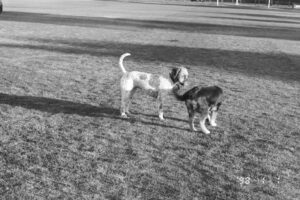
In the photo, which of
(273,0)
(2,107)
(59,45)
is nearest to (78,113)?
(2,107)

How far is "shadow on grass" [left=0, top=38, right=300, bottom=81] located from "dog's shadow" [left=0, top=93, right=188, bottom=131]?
19.3 ft

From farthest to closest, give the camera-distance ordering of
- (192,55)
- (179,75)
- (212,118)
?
(192,55), (212,118), (179,75)

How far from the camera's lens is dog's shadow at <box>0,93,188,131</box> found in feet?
26.3

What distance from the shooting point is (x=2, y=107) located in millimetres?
8320

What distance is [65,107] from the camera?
336 inches

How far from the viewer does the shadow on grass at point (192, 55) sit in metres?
14.0

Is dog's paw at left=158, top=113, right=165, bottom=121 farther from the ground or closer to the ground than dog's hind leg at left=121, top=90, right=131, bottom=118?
closer to the ground

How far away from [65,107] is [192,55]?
943cm

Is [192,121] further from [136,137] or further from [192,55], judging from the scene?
[192,55]

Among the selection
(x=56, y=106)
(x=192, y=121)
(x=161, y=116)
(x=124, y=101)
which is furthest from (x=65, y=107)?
(x=192, y=121)

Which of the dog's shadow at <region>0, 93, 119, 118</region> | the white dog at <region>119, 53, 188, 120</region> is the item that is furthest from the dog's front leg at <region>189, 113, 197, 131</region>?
the dog's shadow at <region>0, 93, 119, 118</region>

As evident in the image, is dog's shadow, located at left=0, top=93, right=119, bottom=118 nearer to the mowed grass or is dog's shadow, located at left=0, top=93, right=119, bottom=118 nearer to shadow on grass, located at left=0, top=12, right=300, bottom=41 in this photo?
the mowed grass

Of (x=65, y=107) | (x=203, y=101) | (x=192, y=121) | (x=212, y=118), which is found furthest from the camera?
(x=65, y=107)

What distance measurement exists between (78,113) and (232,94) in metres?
4.24
